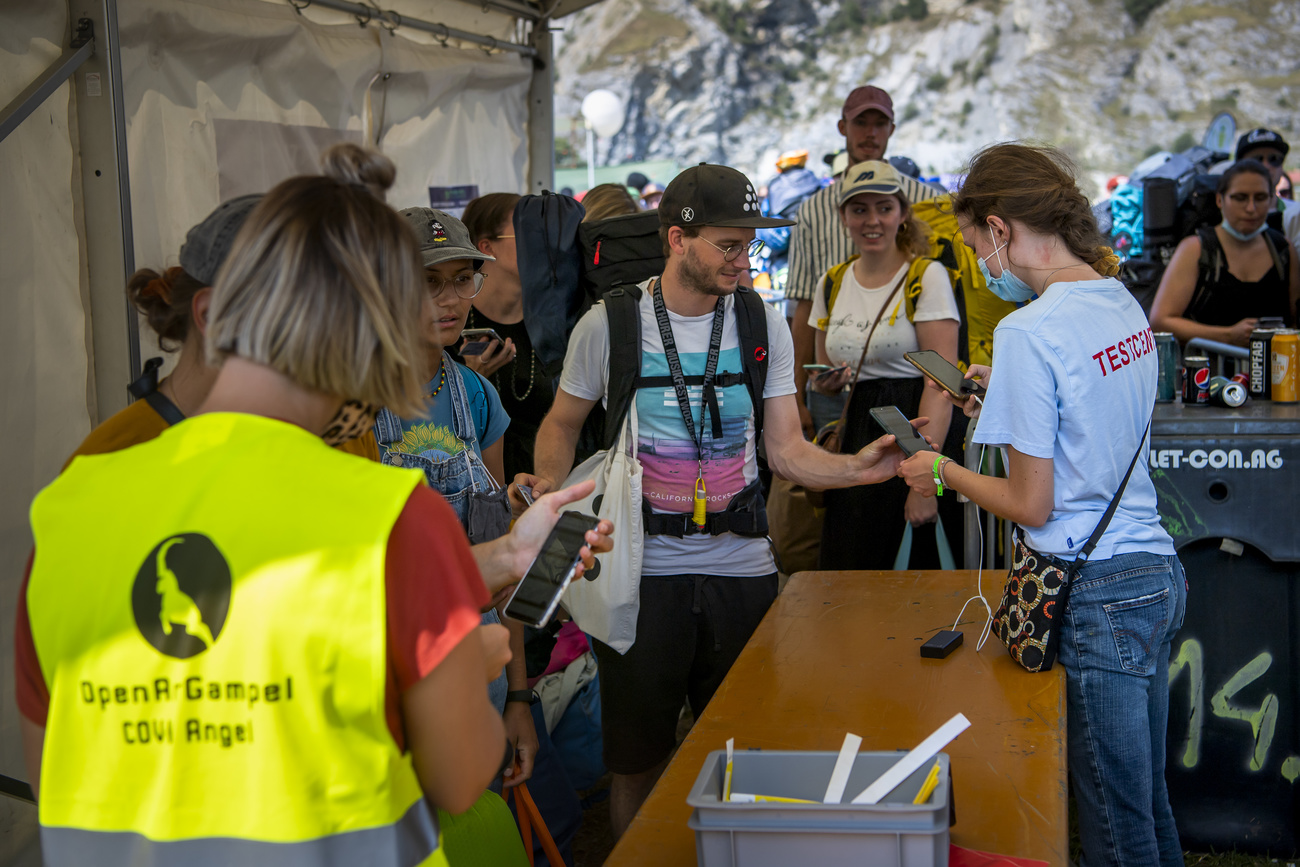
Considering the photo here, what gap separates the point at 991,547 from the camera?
3434 mm

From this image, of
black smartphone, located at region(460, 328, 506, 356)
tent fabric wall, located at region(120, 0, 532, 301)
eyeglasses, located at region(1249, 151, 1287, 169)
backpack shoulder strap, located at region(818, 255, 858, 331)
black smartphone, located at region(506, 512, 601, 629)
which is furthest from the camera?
eyeglasses, located at region(1249, 151, 1287, 169)

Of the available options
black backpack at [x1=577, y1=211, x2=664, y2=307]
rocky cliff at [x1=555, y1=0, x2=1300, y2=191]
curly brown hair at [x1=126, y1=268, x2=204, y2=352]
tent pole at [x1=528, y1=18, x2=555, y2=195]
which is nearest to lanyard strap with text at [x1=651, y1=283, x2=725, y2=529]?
black backpack at [x1=577, y1=211, x2=664, y2=307]

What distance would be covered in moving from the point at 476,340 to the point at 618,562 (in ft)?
3.08

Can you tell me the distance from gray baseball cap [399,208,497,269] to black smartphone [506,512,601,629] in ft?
2.81

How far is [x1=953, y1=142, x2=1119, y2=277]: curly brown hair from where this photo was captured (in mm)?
2193

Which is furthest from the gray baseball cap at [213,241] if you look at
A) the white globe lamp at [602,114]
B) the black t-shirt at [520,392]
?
the white globe lamp at [602,114]

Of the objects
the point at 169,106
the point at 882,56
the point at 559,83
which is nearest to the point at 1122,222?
the point at 169,106

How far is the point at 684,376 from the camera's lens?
2652 millimetres

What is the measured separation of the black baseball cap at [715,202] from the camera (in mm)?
2613

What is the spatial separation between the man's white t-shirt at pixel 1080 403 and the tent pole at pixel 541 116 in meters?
3.35

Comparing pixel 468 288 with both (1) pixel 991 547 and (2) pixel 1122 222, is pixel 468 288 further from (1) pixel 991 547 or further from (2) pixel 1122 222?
(2) pixel 1122 222

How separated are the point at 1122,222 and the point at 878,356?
5804 mm

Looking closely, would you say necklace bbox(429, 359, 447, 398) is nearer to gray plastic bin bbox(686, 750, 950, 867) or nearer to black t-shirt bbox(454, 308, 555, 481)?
gray plastic bin bbox(686, 750, 950, 867)

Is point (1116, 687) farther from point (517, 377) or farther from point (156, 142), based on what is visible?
point (156, 142)
